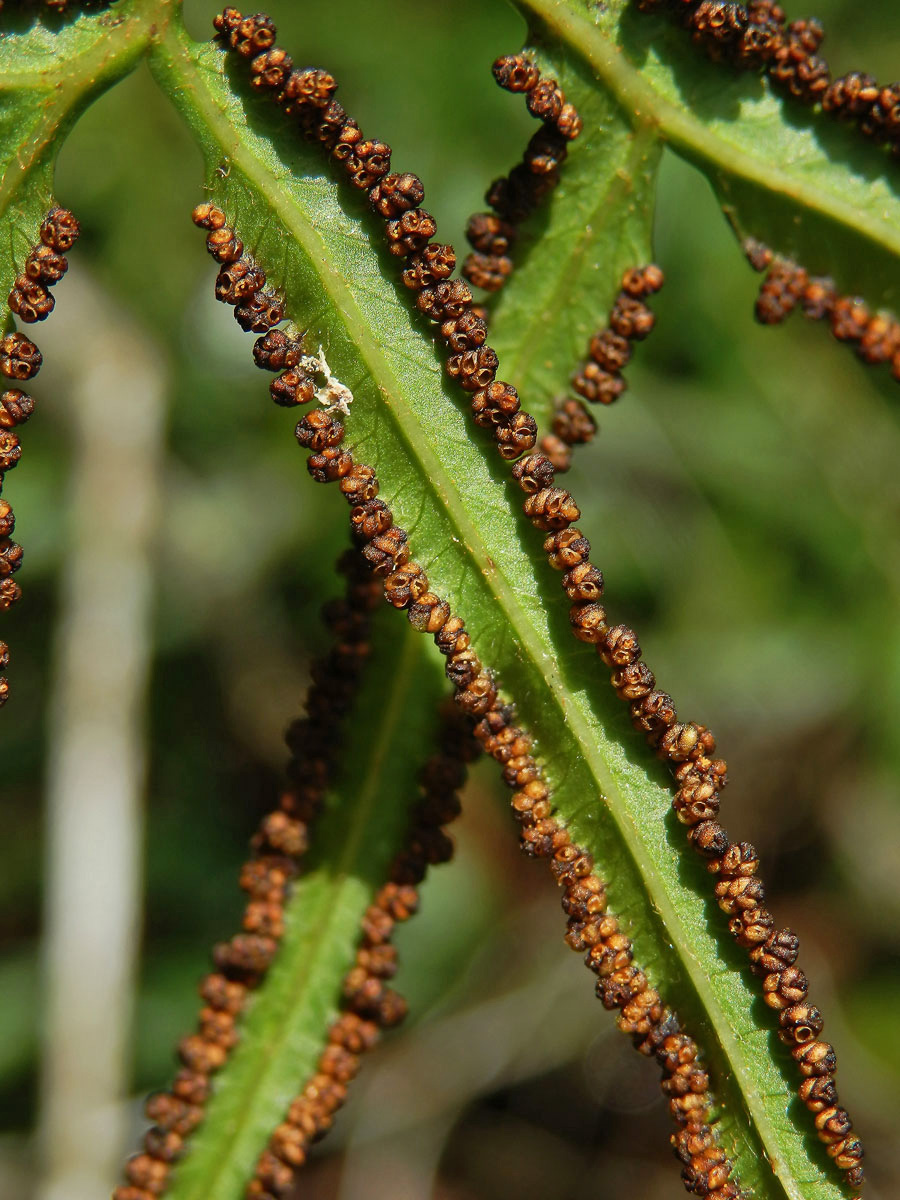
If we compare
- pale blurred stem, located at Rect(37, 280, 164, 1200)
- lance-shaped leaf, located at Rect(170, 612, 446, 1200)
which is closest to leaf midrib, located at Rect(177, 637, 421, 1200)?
lance-shaped leaf, located at Rect(170, 612, 446, 1200)

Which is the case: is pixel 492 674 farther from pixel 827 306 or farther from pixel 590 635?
pixel 827 306

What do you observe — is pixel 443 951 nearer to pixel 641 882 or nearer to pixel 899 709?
pixel 899 709

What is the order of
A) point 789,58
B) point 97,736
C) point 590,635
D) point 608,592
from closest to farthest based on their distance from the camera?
point 590,635
point 789,58
point 97,736
point 608,592

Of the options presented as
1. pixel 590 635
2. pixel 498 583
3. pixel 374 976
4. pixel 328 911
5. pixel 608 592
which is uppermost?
pixel 608 592

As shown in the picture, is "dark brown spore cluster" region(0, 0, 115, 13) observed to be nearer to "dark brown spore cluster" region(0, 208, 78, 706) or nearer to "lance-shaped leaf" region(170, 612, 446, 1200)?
"dark brown spore cluster" region(0, 208, 78, 706)

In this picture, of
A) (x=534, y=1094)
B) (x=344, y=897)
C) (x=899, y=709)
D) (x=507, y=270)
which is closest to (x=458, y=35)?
(x=507, y=270)

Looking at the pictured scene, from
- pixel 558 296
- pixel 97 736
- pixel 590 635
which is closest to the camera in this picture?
pixel 590 635

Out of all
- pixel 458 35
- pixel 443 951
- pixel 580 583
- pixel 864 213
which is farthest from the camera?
pixel 443 951

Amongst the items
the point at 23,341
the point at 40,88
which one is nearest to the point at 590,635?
the point at 23,341
